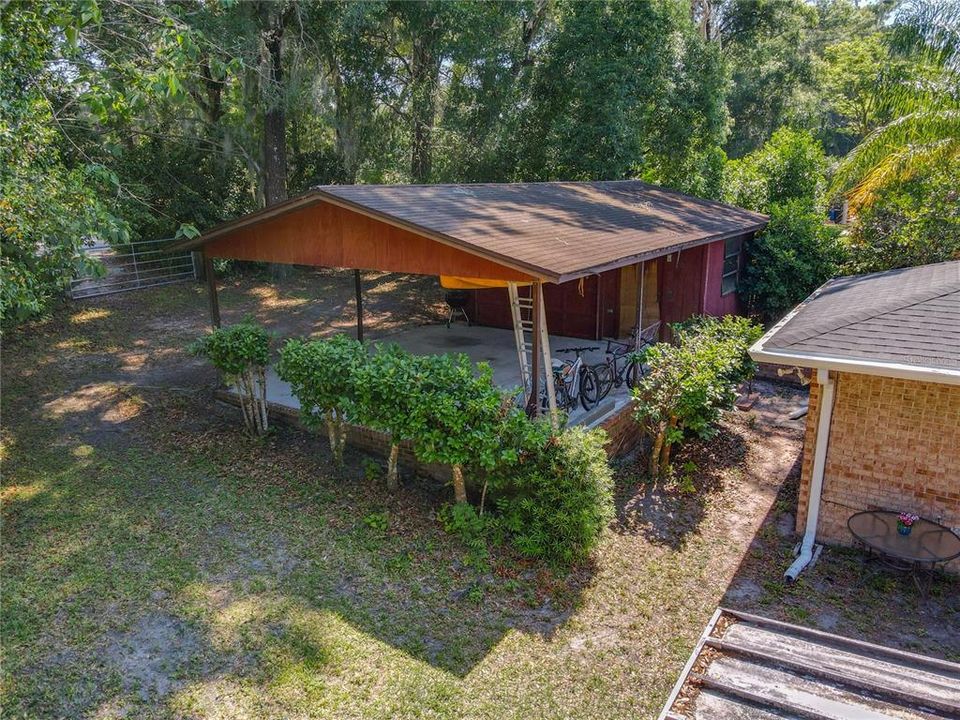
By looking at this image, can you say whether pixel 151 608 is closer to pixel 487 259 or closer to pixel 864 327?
pixel 487 259

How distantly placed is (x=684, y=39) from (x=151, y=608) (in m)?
18.2

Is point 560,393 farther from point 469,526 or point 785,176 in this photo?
point 785,176

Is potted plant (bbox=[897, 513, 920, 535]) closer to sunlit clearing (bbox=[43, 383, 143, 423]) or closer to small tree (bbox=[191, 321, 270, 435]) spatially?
small tree (bbox=[191, 321, 270, 435])

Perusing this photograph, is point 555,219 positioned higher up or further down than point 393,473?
higher up

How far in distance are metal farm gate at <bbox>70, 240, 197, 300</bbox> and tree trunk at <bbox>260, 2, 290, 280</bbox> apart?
96.4 inches

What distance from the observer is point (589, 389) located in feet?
29.8

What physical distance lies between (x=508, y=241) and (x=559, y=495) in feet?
9.82

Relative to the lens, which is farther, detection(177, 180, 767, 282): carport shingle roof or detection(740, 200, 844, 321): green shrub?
detection(740, 200, 844, 321): green shrub

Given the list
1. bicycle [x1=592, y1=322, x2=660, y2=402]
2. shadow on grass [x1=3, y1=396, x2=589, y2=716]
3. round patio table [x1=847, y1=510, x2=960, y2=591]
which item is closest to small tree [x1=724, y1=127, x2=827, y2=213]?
bicycle [x1=592, y1=322, x2=660, y2=402]

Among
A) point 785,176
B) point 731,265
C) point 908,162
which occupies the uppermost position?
point 908,162

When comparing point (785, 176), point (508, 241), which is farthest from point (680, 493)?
point (785, 176)

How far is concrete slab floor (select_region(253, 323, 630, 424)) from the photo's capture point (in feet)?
31.0

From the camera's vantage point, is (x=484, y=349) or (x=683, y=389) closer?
(x=683, y=389)

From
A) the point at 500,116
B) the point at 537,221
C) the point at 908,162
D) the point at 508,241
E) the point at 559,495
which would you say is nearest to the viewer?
the point at 559,495
